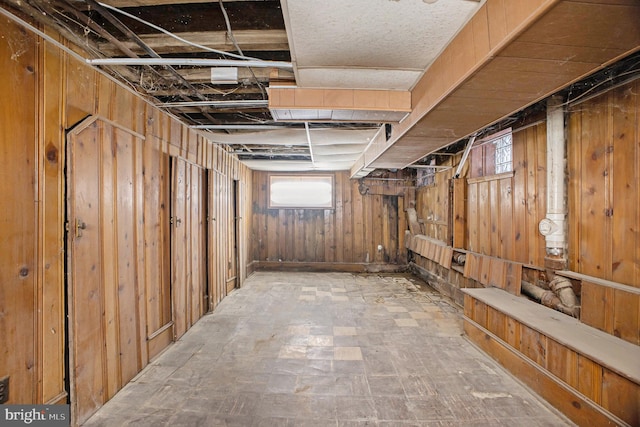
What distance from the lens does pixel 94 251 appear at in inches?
69.4

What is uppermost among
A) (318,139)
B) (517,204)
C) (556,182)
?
(318,139)

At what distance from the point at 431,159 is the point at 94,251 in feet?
14.9

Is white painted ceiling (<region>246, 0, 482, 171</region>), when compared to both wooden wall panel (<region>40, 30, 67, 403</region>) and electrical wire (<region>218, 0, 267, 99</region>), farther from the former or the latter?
wooden wall panel (<region>40, 30, 67, 403</region>)

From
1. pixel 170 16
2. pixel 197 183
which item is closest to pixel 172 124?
pixel 197 183

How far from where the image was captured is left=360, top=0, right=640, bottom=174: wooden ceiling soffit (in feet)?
3.05

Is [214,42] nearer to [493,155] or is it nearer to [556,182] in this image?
[556,182]

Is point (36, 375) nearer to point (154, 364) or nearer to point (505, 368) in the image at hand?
point (154, 364)

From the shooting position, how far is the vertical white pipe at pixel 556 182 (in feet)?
6.81

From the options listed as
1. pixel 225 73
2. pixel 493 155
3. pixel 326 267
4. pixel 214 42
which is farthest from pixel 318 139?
pixel 326 267

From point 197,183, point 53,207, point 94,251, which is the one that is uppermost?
point 197,183

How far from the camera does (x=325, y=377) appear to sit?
6.87 feet

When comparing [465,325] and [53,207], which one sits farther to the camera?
[465,325]

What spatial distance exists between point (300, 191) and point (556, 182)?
4473 mm

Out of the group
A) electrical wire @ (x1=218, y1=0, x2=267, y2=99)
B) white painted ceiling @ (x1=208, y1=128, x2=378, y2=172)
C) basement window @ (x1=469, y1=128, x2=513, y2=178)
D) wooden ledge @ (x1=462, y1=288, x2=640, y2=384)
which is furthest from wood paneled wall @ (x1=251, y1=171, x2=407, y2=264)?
electrical wire @ (x1=218, y1=0, x2=267, y2=99)
